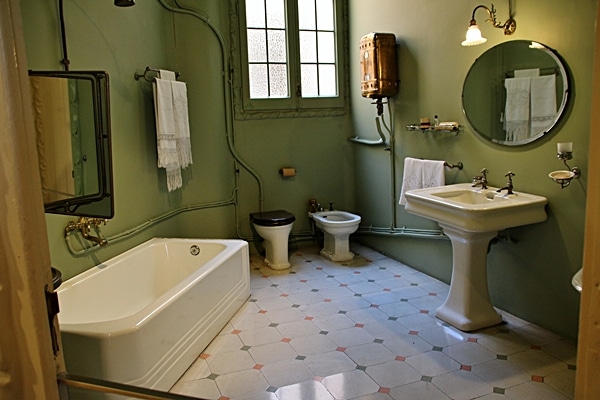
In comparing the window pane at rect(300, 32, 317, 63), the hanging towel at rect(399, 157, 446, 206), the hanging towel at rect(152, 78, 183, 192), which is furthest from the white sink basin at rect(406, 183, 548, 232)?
the window pane at rect(300, 32, 317, 63)

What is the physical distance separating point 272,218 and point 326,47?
1.95 m

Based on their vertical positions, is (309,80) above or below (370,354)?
above

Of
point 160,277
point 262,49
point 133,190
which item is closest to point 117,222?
point 133,190

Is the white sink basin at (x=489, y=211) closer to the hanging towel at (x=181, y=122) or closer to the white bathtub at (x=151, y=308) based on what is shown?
the white bathtub at (x=151, y=308)

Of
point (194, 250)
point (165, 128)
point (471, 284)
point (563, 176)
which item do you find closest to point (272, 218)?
point (194, 250)

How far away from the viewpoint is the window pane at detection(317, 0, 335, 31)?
513cm

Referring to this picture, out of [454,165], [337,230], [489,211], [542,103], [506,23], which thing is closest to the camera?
[489,211]

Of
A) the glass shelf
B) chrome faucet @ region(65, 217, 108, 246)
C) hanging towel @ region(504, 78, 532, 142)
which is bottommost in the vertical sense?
chrome faucet @ region(65, 217, 108, 246)

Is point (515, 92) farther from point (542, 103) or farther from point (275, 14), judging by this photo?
point (275, 14)

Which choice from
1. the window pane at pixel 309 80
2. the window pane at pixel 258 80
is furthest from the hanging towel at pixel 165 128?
the window pane at pixel 309 80

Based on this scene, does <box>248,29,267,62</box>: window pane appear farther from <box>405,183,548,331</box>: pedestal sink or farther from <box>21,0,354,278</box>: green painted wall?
<box>405,183,548,331</box>: pedestal sink

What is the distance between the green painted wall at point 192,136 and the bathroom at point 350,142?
11 mm

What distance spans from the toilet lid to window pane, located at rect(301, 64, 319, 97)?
51.8 inches

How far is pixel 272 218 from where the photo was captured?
15.2ft
